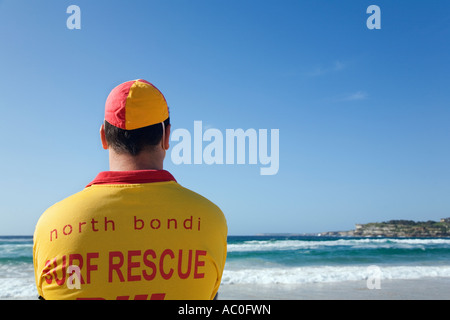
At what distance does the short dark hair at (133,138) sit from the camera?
134cm

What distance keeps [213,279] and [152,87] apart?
2.30 feet

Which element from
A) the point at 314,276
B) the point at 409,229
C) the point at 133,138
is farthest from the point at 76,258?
the point at 409,229

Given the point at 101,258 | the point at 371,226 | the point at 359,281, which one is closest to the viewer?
the point at 101,258

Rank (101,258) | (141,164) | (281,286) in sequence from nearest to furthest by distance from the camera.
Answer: (101,258)
(141,164)
(281,286)

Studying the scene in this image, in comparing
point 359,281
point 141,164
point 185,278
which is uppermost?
point 141,164

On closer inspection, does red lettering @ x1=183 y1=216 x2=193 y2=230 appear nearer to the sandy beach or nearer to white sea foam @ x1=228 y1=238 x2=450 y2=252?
the sandy beach

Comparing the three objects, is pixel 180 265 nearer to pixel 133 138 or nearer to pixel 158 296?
pixel 158 296

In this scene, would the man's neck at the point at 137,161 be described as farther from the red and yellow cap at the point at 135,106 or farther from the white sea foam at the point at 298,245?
the white sea foam at the point at 298,245

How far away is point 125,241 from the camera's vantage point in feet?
3.94

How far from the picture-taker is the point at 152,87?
4.63 feet

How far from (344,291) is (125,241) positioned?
9.33m

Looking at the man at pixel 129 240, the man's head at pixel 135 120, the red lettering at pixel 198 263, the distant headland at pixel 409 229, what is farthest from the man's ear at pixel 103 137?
the distant headland at pixel 409 229
